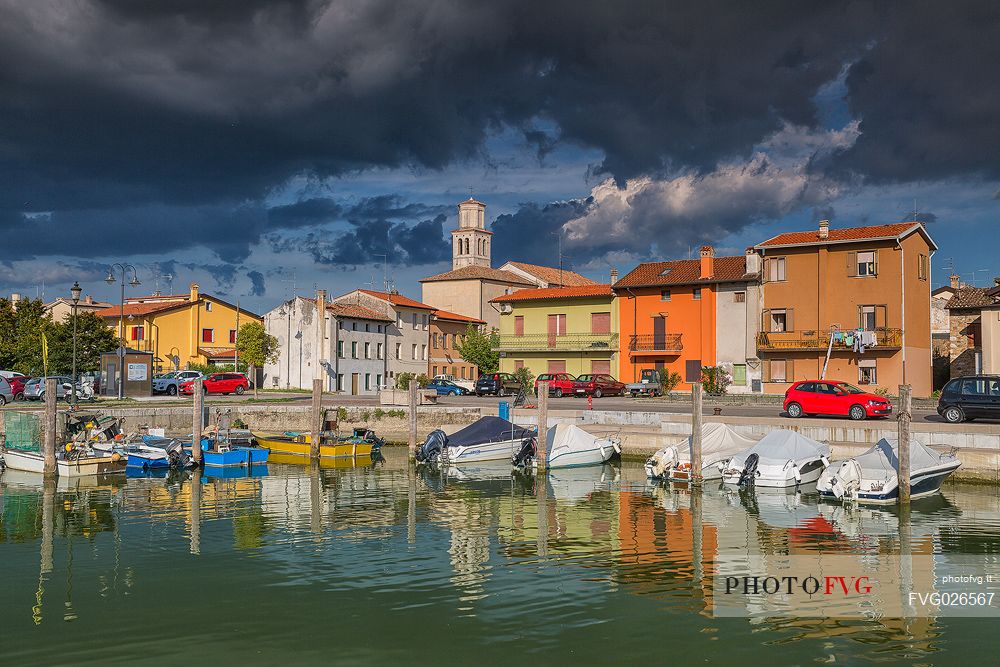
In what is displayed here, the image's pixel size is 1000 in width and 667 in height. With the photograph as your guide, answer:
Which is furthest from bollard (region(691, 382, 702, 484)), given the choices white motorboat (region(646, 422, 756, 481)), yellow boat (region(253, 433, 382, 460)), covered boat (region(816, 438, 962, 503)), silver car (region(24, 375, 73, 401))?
silver car (region(24, 375, 73, 401))

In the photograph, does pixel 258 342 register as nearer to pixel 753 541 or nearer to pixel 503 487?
pixel 503 487

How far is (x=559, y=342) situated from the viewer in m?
70.0

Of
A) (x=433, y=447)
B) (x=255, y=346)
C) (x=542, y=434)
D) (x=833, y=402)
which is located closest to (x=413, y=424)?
(x=433, y=447)

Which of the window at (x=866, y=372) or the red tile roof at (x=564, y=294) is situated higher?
the red tile roof at (x=564, y=294)

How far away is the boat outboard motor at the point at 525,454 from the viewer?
3616 cm

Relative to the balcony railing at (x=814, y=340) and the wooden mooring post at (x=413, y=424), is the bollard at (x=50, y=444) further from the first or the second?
the balcony railing at (x=814, y=340)

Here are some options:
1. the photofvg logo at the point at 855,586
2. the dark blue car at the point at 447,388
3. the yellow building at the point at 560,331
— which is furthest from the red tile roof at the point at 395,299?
the photofvg logo at the point at 855,586

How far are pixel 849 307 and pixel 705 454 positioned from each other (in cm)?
3097

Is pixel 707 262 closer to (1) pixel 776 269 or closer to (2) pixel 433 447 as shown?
(1) pixel 776 269

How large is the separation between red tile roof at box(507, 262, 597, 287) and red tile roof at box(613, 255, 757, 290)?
33.8m

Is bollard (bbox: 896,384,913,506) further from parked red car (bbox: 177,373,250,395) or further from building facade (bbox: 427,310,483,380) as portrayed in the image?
building facade (bbox: 427,310,483,380)

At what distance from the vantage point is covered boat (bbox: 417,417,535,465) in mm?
36750

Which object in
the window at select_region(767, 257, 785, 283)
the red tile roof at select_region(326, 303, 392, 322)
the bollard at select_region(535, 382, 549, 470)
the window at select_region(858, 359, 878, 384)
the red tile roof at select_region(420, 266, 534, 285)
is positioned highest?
the red tile roof at select_region(420, 266, 534, 285)

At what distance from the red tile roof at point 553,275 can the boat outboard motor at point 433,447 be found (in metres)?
66.2
